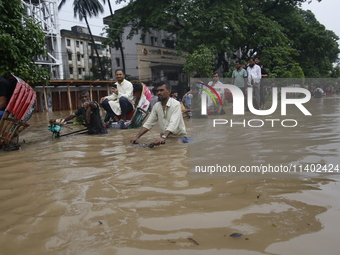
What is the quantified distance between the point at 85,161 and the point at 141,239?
2113 millimetres

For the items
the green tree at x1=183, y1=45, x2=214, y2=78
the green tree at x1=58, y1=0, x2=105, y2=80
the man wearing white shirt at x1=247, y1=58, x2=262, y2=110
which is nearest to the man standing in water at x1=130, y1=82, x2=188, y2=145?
the man wearing white shirt at x1=247, y1=58, x2=262, y2=110

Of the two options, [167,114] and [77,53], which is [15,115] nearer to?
[167,114]

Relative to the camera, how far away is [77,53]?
37125mm

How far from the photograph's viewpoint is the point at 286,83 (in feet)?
55.2

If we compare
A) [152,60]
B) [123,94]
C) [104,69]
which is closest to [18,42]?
[123,94]

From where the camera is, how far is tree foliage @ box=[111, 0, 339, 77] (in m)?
18.2

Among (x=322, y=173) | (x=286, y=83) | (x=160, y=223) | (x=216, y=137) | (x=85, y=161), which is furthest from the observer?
(x=286, y=83)

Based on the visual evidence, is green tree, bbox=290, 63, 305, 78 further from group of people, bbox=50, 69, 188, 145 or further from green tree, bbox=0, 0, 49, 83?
green tree, bbox=0, 0, 49, 83

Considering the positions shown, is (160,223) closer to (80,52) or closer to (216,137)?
(216,137)

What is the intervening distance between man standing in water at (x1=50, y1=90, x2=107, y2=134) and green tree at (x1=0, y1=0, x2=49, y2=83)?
3.71 ft

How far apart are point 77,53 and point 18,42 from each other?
34.0m

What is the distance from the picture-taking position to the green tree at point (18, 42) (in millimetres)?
5206

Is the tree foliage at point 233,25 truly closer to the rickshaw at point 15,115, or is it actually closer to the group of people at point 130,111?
the group of people at point 130,111

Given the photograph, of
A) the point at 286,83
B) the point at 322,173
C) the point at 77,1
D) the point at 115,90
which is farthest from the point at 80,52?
the point at 322,173
